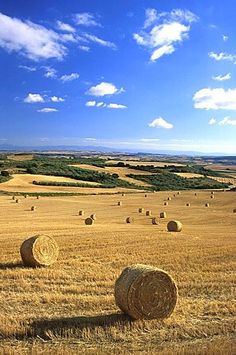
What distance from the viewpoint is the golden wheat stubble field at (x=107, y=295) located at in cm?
821

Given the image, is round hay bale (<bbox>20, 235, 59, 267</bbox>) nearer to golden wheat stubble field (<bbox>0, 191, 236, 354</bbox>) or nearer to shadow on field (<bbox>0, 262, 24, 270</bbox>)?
shadow on field (<bbox>0, 262, 24, 270</bbox>)

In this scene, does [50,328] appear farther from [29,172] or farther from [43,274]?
[29,172]

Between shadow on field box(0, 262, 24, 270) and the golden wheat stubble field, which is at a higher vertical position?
the golden wheat stubble field

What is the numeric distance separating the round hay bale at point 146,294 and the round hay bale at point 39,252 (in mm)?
6367

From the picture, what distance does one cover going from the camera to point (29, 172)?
264 feet

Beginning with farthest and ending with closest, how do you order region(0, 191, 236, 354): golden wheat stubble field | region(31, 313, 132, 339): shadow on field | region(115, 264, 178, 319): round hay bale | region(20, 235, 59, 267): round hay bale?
1. region(20, 235, 59, 267): round hay bale
2. region(115, 264, 178, 319): round hay bale
3. region(31, 313, 132, 339): shadow on field
4. region(0, 191, 236, 354): golden wheat stubble field

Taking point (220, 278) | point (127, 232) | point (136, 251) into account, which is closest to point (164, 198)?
point (127, 232)

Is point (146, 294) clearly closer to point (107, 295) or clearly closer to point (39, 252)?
point (107, 295)

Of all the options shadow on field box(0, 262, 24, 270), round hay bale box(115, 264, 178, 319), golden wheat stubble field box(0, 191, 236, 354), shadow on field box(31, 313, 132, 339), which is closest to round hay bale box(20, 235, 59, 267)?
shadow on field box(0, 262, 24, 270)

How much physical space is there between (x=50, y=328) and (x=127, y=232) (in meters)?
15.4

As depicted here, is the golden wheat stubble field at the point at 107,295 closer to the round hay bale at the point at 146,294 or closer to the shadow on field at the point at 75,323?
the shadow on field at the point at 75,323

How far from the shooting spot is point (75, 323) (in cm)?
917

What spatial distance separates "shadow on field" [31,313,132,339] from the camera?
8.69m

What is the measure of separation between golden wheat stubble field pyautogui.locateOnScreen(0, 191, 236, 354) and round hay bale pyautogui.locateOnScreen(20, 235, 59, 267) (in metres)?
0.37
